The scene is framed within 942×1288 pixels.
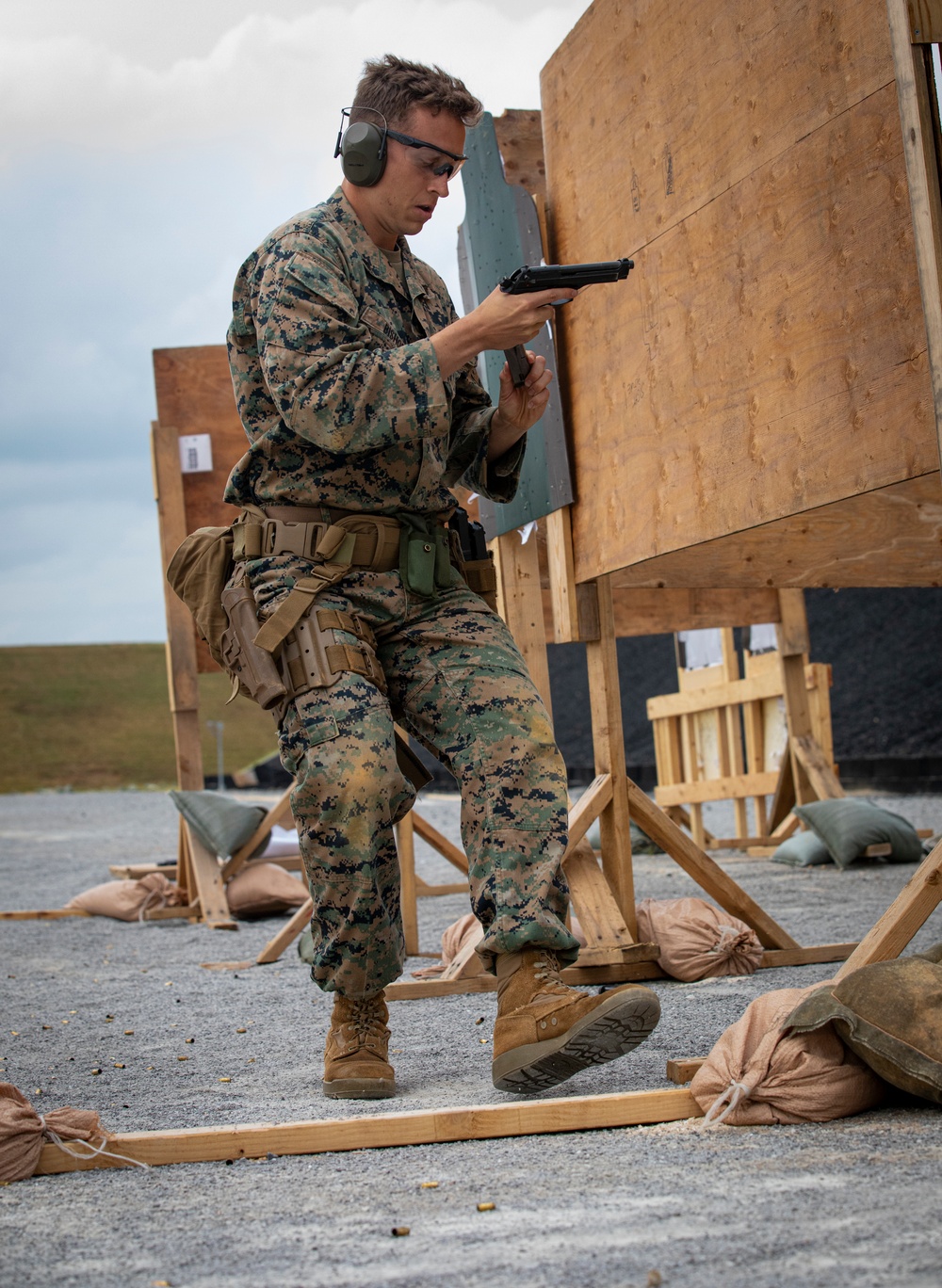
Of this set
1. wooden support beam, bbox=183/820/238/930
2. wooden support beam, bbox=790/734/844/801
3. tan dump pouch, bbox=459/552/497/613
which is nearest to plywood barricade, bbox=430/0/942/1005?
tan dump pouch, bbox=459/552/497/613

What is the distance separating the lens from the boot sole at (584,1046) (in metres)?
2.10

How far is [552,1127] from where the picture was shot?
2.01 meters

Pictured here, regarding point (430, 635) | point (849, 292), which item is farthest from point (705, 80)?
point (430, 635)

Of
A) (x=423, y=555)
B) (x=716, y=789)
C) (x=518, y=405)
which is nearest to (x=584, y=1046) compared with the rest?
(x=423, y=555)

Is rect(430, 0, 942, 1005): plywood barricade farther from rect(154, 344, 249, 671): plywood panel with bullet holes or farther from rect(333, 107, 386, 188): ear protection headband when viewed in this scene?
rect(154, 344, 249, 671): plywood panel with bullet holes

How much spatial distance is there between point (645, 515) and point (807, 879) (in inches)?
123

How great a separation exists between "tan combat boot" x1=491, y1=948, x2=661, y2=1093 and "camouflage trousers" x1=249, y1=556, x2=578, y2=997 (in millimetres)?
62

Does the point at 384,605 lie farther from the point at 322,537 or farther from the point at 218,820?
the point at 218,820

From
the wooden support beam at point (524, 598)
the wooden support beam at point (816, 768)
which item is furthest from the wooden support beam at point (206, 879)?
the wooden support beam at point (816, 768)

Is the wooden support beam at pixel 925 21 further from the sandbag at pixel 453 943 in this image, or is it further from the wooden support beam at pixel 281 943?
the wooden support beam at pixel 281 943

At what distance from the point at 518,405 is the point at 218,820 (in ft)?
11.9

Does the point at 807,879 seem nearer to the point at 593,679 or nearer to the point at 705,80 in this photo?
the point at 593,679

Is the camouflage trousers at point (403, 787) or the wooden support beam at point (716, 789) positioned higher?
the camouflage trousers at point (403, 787)

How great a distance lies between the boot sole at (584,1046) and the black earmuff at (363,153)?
1.64 metres
